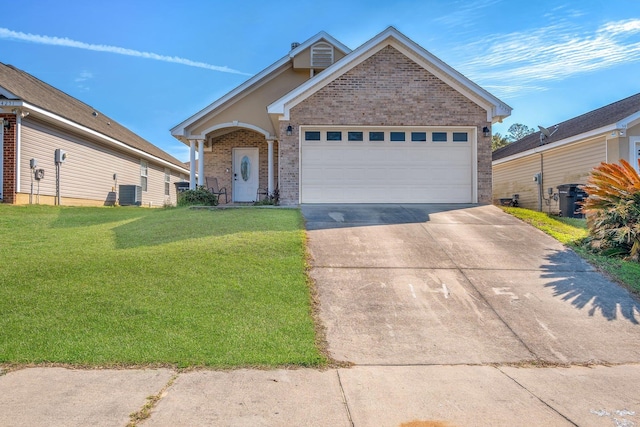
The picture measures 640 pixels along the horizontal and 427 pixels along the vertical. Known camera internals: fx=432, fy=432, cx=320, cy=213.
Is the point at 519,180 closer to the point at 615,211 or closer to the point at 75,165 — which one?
the point at 615,211

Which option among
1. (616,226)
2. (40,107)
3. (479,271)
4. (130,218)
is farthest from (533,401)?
(40,107)

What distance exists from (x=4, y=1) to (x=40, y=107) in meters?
3.72

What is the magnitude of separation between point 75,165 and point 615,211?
16.8 m

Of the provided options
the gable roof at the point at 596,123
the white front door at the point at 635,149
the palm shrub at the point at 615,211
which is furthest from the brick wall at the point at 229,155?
the white front door at the point at 635,149

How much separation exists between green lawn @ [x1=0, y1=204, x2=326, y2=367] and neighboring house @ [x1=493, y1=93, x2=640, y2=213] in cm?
1183

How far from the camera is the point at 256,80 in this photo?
16453 mm

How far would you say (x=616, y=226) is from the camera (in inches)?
336

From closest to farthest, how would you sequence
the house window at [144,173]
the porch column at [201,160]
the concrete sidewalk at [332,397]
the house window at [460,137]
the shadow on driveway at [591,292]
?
the concrete sidewalk at [332,397] → the shadow on driveway at [591,292] → the house window at [460,137] → the porch column at [201,160] → the house window at [144,173]

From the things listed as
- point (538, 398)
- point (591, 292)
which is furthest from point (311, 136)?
point (538, 398)

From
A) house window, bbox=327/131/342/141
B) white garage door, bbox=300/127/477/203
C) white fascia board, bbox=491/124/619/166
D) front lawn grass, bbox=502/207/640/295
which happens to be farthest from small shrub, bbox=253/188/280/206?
white fascia board, bbox=491/124/619/166

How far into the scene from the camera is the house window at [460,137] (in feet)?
44.8

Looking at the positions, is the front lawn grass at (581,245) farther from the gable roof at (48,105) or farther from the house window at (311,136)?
the gable roof at (48,105)

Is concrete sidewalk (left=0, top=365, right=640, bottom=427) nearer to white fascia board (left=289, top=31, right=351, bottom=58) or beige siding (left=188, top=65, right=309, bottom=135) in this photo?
beige siding (left=188, top=65, right=309, bottom=135)

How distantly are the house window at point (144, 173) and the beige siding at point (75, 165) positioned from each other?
14.8 inches
